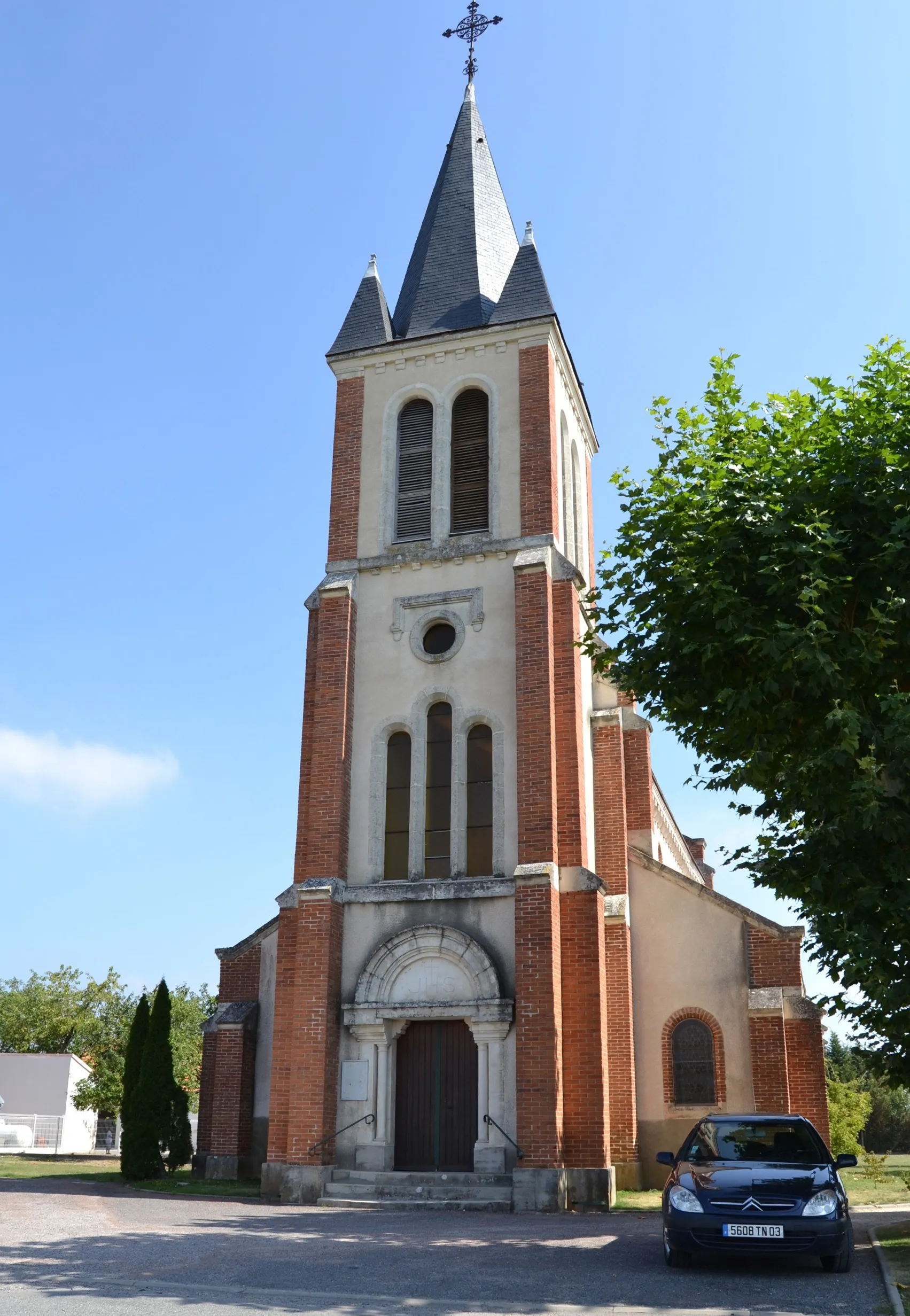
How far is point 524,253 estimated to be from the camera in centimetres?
2500

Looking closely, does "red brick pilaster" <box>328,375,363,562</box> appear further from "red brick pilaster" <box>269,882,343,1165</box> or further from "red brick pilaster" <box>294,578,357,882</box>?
"red brick pilaster" <box>269,882,343,1165</box>

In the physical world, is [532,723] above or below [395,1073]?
above

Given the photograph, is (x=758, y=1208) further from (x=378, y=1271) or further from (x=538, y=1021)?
(x=538, y=1021)

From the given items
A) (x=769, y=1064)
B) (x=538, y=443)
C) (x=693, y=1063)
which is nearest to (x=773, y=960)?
(x=769, y=1064)

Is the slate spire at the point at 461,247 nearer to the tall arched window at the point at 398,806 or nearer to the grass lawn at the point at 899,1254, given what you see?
the tall arched window at the point at 398,806

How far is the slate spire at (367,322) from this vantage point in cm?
2511

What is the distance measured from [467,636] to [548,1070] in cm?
789

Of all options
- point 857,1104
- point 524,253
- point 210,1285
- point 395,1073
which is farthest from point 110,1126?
point 210,1285

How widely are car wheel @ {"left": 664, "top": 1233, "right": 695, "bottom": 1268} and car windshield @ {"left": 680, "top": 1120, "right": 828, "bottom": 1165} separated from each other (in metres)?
0.84

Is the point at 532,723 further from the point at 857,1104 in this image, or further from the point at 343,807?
the point at 857,1104

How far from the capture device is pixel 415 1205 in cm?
1781

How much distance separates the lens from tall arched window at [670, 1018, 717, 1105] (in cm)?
2073

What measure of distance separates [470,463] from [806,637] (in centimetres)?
1249

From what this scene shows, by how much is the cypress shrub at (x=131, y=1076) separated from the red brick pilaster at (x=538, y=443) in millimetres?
12738
